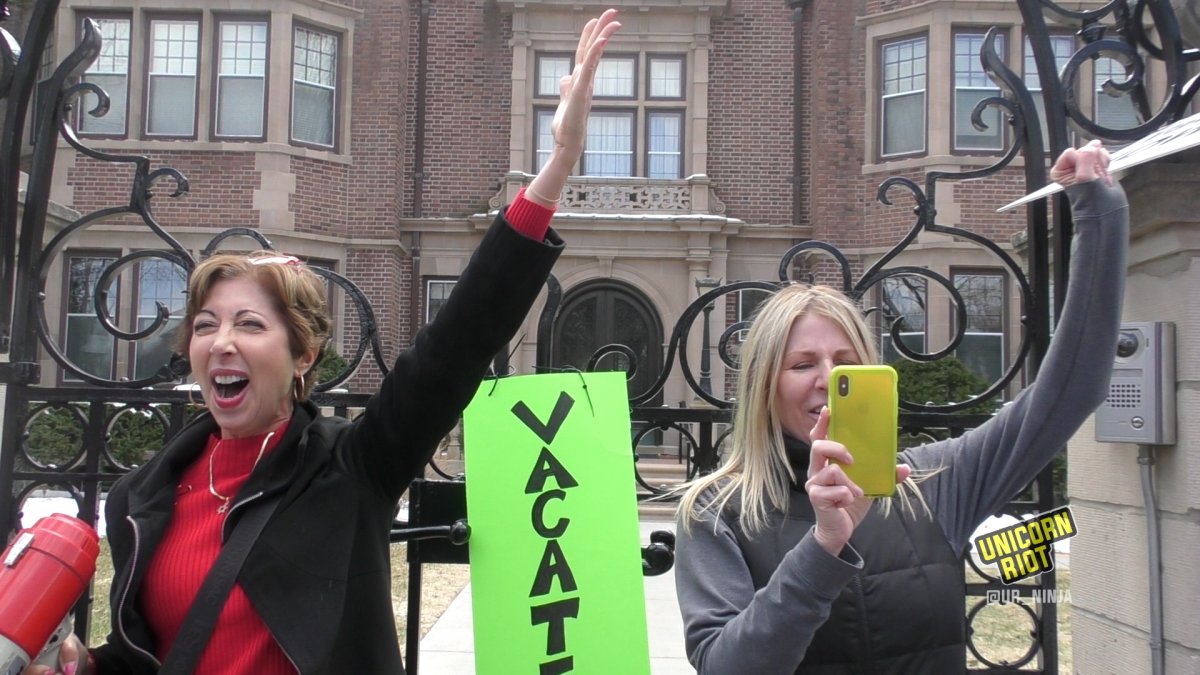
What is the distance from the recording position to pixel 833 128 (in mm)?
13820

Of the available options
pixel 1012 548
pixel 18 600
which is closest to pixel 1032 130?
pixel 1012 548

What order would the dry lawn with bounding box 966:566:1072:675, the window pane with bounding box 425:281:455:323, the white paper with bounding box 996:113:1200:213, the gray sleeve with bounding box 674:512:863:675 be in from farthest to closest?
the window pane with bounding box 425:281:455:323 → the dry lawn with bounding box 966:566:1072:675 → the white paper with bounding box 996:113:1200:213 → the gray sleeve with bounding box 674:512:863:675

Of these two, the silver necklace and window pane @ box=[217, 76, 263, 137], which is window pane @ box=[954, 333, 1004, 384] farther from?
the silver necklace

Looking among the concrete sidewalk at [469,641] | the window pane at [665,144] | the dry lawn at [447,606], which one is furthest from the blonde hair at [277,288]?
the window pane at [665,144]

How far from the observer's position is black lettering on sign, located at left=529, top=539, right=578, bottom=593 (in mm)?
2172

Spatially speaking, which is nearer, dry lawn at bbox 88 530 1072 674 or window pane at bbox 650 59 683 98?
dry lawn at bbox 88 530 1072 674

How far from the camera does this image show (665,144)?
14.6 meters

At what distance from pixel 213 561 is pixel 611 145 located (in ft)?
44.5

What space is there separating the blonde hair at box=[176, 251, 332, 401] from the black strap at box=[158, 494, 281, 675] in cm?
37

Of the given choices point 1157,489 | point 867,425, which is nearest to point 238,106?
point 1157,489

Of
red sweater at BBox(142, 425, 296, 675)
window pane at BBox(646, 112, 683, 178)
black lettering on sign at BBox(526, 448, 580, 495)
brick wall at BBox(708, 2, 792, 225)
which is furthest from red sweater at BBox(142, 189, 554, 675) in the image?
window pane at BBox(646, 112, 683, 178)

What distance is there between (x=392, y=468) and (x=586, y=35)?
0.88 m

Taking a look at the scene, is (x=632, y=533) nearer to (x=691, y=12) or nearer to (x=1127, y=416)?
(x=1127, y=416)

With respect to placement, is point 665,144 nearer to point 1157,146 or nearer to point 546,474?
point 1157,146
